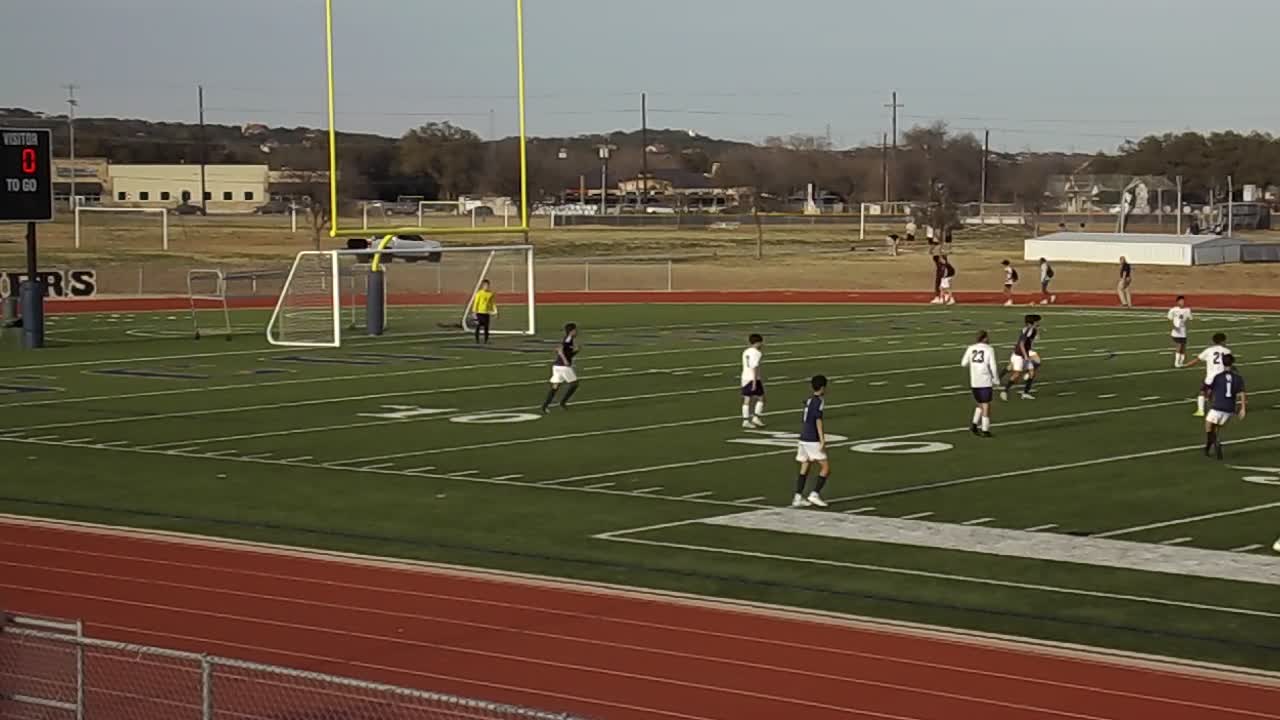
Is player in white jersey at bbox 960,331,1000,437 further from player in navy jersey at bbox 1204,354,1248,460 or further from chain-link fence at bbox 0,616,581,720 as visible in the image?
chain-link fence at bbox 0,616,581,720

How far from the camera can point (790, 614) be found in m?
15.6

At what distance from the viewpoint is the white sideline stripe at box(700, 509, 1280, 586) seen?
17438 mm

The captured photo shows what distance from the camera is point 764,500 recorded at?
21312 mm

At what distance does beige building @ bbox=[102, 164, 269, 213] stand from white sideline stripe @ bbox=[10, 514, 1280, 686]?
12179cm

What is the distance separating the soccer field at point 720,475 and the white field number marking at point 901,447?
0.09 m

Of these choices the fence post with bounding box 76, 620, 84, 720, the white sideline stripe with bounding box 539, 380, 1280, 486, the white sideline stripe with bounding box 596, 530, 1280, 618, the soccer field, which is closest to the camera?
the fence post with bounding box 76, 620, 84, 720

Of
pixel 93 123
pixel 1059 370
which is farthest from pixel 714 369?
pixel 93 123

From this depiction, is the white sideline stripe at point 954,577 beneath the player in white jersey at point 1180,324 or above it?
beneath

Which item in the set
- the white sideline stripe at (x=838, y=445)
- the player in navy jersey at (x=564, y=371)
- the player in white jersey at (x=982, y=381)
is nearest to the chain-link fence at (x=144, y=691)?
the white sideline stripe at (x=838, y=445)

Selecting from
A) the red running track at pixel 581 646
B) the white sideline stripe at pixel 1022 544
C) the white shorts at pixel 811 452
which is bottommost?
the red running track at pixel 581 646

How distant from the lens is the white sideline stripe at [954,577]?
52.0 feet

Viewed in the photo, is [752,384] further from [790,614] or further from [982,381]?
[790,614]

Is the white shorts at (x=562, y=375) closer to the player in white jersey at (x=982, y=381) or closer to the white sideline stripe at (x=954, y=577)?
the player in white jersey at (x=982, y=381)

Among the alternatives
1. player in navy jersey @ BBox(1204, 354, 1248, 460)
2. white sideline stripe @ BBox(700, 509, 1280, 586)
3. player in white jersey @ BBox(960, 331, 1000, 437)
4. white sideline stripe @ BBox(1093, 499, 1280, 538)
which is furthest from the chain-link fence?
player in white jersey @ BBox(960, 331, 1000, 437)
